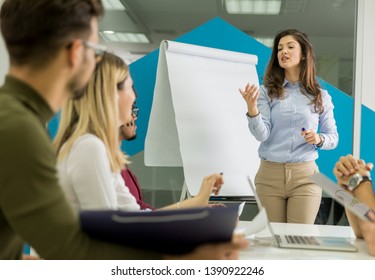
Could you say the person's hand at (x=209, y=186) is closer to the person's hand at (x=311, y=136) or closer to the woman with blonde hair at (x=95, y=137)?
the woman with blonde hair at (x=95, y=137)

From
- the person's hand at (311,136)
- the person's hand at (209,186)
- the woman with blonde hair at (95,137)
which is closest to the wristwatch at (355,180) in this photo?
the person's hand at (209,186)

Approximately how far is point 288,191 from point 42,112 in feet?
4.51

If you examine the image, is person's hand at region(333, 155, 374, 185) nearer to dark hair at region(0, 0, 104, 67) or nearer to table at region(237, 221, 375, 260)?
table at region(237, 221, 375, 260)

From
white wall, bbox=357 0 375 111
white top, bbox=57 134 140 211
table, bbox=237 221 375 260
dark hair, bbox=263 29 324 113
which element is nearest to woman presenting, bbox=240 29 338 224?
dark hair, bbox=263 29 324 113

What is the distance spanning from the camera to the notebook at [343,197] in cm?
108

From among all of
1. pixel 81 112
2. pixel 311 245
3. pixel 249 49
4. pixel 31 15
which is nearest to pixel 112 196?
pixel 81 112

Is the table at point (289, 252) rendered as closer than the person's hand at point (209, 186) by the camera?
Yes

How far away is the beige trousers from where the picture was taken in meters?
1.88

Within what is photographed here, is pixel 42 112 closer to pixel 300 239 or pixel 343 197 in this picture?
pixel 343 197

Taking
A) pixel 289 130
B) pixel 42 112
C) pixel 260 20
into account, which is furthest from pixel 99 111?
pixel 260 20

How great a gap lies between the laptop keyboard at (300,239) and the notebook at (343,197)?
0.15 m

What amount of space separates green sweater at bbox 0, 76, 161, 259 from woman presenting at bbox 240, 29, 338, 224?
123 cm

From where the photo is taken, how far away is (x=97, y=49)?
71 cm

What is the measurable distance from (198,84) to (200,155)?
365 millimetres
